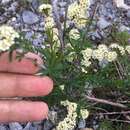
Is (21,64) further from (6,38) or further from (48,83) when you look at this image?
(6,38)

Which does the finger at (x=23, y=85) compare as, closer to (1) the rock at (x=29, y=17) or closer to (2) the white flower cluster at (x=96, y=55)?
(2) the white flower cluster at (x=96, y=55)

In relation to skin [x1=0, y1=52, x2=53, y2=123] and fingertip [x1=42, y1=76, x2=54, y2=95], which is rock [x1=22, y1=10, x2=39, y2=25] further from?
fingertip [x1=42, y1=76, x2=54, y2=95]

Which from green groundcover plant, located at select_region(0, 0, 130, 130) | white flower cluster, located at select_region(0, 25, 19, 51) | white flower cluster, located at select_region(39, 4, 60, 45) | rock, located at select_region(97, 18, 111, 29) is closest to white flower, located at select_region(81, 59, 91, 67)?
green groundcover plant, located at select_region(0, 0, 130, 130)

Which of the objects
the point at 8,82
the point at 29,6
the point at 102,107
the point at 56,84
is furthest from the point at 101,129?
the point at 29,6

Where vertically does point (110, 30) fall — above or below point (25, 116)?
above

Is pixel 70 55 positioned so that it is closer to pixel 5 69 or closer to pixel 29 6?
pixel 5 69

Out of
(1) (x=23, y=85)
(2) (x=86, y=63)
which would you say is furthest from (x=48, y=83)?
(2) (x=86, y=63)

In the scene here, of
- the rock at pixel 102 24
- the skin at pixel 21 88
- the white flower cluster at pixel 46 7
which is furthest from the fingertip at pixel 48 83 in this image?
the rock at pixel 102 24
